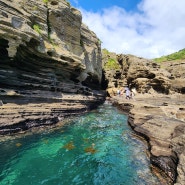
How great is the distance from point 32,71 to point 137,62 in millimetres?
25429

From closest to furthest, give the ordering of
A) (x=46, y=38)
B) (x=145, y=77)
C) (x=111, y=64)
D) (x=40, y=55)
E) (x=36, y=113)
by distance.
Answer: (x=36, y=113) < (x=40, y=55) < (x=46, y=38) < (x=145, y=77) < (x=111, y=64)

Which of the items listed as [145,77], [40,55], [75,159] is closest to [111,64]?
[145,77]

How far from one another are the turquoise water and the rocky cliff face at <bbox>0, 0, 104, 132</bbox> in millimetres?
2820

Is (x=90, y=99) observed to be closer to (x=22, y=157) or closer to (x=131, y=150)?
(x=131, y=150)

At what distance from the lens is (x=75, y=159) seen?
12.1m

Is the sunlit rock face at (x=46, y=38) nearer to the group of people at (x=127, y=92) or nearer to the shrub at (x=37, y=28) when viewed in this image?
the shrub at (x=37, y=28)

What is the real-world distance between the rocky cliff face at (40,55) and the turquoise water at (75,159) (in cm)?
282

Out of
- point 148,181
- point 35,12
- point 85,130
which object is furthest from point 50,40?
point 148,181

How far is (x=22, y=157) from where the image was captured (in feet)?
38.8

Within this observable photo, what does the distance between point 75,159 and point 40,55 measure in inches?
447

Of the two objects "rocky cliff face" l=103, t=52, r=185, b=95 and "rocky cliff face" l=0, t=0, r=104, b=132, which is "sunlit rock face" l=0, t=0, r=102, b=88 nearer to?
"rocky cliff face" l=0, t=0, r=104, b=132

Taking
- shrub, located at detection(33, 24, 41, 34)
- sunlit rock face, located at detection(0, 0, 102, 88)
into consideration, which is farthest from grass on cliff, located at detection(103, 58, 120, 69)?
shrub, located at detection(33, 24, 41, 34)

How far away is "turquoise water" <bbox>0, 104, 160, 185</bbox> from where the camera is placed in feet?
32.6

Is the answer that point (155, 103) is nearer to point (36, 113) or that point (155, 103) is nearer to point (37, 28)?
point (36, 113)
